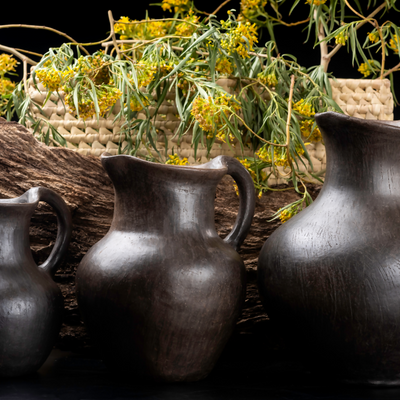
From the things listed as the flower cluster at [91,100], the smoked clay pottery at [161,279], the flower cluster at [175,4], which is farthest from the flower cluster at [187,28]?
the smoked clay pottery at [161,279]

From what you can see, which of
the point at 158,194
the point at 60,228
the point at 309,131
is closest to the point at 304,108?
the point at 309,131

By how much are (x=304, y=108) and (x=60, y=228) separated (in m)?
0.53

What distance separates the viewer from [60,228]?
94 cm

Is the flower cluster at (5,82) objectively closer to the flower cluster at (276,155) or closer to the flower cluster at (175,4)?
the flower cluster at (175,4)

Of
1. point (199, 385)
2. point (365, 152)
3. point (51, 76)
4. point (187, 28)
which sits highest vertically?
point (187, 28)

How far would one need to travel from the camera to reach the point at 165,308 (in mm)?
758

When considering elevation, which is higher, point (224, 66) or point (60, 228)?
point (224, 66)

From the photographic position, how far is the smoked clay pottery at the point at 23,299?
791 millimetres

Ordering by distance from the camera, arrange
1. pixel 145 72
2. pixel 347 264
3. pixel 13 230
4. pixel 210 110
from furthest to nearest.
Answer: pixel 145 72 < pixel 210 110 < pixel 13 230 < pixel 347 264

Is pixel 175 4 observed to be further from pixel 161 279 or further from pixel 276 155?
pixel 161 279

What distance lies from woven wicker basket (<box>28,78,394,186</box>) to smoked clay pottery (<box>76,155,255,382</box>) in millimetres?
296

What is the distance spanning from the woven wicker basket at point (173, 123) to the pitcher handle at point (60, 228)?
0.23 meters

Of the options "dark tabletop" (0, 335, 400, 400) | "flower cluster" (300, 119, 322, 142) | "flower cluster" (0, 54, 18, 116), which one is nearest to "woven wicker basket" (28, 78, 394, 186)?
"flower cluster" (300, 119, 322, 142)

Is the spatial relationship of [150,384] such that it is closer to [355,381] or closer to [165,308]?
[165,308]
